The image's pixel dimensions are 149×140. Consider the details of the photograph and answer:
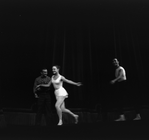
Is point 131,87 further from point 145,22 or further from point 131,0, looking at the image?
point 131,0

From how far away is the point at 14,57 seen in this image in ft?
15.5

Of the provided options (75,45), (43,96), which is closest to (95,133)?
(43,96)

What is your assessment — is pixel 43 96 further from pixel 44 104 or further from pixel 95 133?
pixel 95 133

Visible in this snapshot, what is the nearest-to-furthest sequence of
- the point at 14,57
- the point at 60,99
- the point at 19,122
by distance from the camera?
the point at 60,99 → the point at 19,122 → the point at 14,57

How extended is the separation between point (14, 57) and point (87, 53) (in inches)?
66.0

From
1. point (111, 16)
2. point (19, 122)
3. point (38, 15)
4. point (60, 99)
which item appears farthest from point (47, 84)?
point (111, 16)

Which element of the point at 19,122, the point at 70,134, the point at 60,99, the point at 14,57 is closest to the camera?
the point at 70,134

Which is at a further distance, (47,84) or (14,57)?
(14,57)

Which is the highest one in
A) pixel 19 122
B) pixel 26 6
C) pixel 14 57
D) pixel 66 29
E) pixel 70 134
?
pixel 26 6

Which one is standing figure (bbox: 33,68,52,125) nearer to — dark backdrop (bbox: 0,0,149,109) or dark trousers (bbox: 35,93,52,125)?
dark trousers (bbox: 35,93,52,125)

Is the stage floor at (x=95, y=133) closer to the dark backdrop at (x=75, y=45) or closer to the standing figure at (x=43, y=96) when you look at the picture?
the standing figure at (x=43, y=96)

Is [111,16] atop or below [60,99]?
atop

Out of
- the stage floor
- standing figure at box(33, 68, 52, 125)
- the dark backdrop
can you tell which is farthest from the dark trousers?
the stage floor

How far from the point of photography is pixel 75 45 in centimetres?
A: 492
